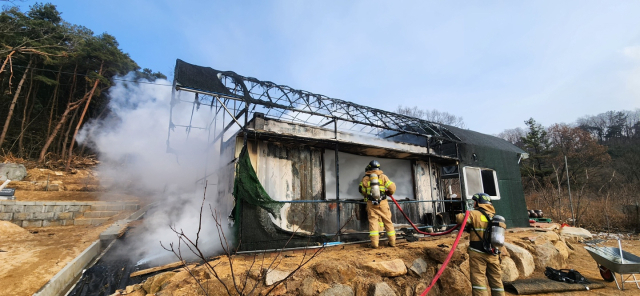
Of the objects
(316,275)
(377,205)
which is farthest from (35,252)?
(377,205)

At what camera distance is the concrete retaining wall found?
10617 mm

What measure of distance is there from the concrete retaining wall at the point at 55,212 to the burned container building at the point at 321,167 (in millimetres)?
6842

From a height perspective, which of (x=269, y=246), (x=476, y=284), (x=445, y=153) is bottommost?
(x=476, y=284)

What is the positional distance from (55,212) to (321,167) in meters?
11.6

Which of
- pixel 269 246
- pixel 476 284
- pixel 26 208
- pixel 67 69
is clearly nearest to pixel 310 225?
pixel 269 246

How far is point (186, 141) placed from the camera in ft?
37.2

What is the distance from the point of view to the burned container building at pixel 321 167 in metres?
5.94

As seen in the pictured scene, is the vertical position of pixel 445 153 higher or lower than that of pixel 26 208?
higher

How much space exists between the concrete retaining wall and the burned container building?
6842mm

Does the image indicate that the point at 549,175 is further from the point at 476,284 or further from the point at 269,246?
the point at 269,246

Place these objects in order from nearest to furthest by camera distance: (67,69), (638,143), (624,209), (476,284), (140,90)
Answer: (476,284), (624,209), (67,69), (140,90), (638,143)

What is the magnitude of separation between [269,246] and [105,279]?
12.0 feet

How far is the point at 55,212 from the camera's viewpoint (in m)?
11.4

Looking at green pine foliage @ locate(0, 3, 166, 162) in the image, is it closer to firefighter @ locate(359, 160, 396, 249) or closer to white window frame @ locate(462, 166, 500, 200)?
firefighter @ locate(359, 160, 396, 249)
